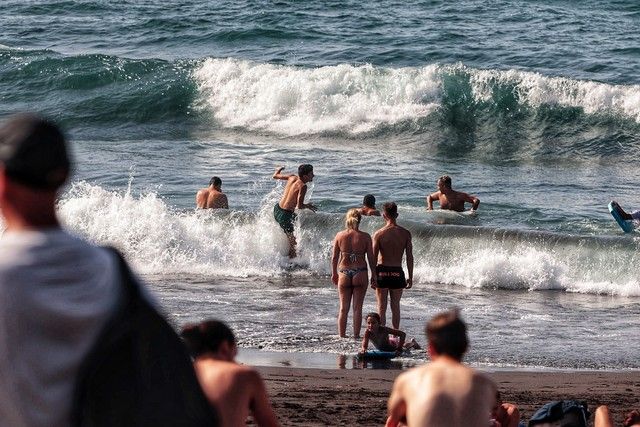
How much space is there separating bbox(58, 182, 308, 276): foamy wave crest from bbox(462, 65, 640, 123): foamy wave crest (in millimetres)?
11476

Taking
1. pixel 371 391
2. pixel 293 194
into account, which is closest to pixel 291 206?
pixel 293 194

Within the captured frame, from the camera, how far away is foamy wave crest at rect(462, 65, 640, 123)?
27641 mm

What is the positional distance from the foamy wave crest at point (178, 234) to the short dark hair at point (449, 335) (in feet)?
38.6

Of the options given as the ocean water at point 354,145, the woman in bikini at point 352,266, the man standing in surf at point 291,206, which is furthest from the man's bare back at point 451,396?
the man standing in surf at point 291,206

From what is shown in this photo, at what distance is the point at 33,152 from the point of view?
2.19 meters

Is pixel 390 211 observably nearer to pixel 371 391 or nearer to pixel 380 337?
pixel 380 337

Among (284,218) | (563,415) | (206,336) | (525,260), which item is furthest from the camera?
(284,218)

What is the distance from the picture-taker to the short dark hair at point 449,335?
4629 mm

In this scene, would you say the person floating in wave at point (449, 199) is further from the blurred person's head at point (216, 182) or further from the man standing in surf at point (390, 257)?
the man standing in surf at point (390, 257)

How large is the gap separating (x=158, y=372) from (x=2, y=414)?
279 millimetres

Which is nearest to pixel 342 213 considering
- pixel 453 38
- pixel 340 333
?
pixel 340 333

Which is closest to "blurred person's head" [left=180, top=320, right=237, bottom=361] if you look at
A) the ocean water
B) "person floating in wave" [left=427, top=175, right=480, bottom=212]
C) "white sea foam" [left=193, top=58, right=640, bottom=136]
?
the ocean water

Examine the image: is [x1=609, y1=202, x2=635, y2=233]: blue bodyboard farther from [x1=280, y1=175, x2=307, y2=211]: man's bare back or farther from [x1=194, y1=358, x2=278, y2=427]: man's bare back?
[x1=194, y1=358, x2=278, y2=427]: man's bare back

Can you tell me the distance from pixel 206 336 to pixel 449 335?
89 cm
